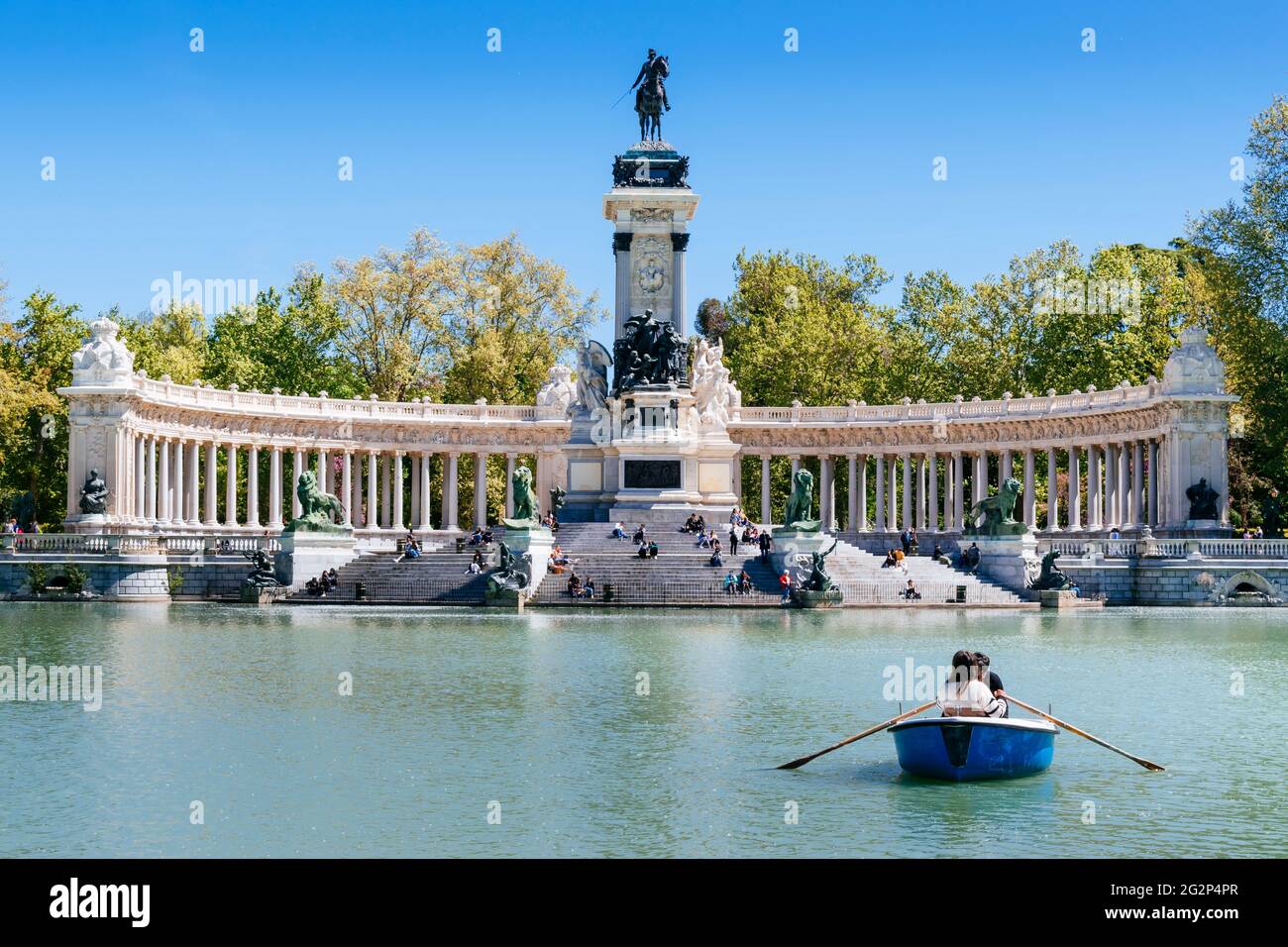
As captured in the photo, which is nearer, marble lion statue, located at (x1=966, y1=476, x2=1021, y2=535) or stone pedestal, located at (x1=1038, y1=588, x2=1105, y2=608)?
stone pedestal, located at (x1=1038, y1=588, x2=1105, y2=608)

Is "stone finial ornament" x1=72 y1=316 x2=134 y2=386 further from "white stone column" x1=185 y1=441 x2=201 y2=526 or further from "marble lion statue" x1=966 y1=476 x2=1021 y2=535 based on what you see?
"marble lion statue" x1=966 y1=476 x2=1021 y2=535

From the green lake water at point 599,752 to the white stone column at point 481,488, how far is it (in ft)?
146

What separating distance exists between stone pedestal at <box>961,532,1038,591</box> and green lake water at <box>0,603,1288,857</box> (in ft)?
65.1

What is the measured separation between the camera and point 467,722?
1023 inches

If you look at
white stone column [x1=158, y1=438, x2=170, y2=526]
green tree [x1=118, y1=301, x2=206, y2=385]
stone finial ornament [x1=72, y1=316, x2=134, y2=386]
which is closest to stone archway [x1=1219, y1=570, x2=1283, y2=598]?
white stone column [x1=158, y1=438, x2=170, y2=526]

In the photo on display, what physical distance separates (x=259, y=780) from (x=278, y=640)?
19017 mm

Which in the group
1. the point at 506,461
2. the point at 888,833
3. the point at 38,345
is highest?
the point at 38,345

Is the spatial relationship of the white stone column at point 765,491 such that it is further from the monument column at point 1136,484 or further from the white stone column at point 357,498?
the white stone column at point 357,498

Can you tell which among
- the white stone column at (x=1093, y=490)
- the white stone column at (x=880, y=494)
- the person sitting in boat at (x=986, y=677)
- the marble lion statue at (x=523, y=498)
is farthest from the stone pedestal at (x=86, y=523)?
the person sitting in boat at (x=986, y=677)

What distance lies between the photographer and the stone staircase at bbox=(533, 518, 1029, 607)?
5500cm

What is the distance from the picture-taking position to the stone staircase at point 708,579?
5500cm

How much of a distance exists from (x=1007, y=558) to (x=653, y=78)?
2574cm
